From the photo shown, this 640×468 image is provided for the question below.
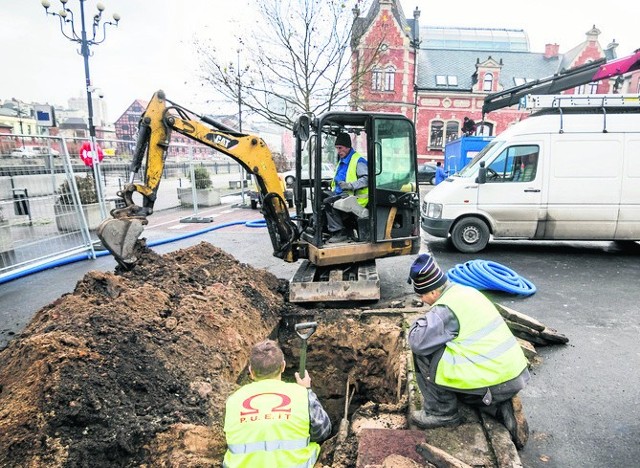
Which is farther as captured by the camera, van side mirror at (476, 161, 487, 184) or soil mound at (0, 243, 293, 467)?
van side mirror at (476, 161, 487, 184)

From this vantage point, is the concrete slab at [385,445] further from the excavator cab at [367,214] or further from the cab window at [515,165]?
the cab window at [515,165]

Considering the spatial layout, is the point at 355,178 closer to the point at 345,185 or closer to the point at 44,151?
the point at 345,185

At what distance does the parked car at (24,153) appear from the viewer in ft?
23.5

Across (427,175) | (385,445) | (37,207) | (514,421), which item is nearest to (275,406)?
(385,445)

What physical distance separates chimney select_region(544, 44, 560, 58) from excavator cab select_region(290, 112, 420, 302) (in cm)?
3662

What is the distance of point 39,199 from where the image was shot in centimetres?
721

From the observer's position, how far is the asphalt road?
306 cm

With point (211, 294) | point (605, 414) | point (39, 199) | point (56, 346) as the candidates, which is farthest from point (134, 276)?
point (605, 414)

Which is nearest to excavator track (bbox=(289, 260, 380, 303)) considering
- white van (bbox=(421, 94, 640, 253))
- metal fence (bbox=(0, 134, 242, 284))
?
metal fence (bbox=(0, 134, 242, 284))

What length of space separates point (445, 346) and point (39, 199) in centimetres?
750

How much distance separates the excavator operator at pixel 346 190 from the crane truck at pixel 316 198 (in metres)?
0.10

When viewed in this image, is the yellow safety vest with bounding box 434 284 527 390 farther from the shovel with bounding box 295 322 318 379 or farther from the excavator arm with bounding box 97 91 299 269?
the excavator arm with bounding box 97 91 299 269

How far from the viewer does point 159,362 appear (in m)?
3.40

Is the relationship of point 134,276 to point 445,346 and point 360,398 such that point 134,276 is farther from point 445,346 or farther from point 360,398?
point 445,346
